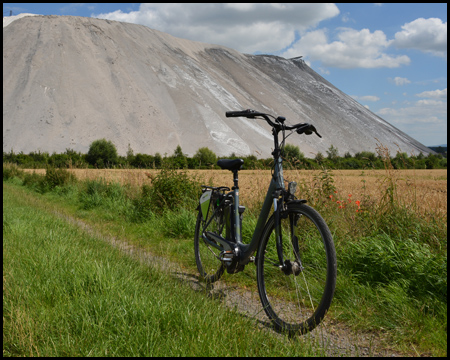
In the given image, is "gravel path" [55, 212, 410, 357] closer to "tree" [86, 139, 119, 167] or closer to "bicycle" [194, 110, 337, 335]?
"bicycle" [194, 110, 337, 335]

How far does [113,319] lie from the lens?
269 cm

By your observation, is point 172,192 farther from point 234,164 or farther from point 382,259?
point 382,259

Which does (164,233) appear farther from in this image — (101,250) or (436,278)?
(436,278)

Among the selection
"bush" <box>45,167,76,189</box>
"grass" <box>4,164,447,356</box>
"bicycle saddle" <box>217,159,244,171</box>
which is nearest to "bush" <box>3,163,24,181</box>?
"bush" <box>45,167,76,189</box>

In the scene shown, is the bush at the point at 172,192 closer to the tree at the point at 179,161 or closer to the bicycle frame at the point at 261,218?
the tree at the point at 179,161

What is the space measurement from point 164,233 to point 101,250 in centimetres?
211

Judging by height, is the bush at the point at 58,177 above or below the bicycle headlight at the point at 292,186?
below

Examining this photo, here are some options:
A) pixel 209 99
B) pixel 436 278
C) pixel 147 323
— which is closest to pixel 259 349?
pixel 147 323

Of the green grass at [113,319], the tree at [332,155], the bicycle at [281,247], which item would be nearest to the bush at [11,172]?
the tree at [332,155]

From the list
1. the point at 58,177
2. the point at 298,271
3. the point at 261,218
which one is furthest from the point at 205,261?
the point at 58,177

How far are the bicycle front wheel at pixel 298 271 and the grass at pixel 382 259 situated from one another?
0.26m

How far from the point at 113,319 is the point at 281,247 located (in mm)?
1443

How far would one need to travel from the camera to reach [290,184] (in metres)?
3.15

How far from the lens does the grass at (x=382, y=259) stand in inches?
119
